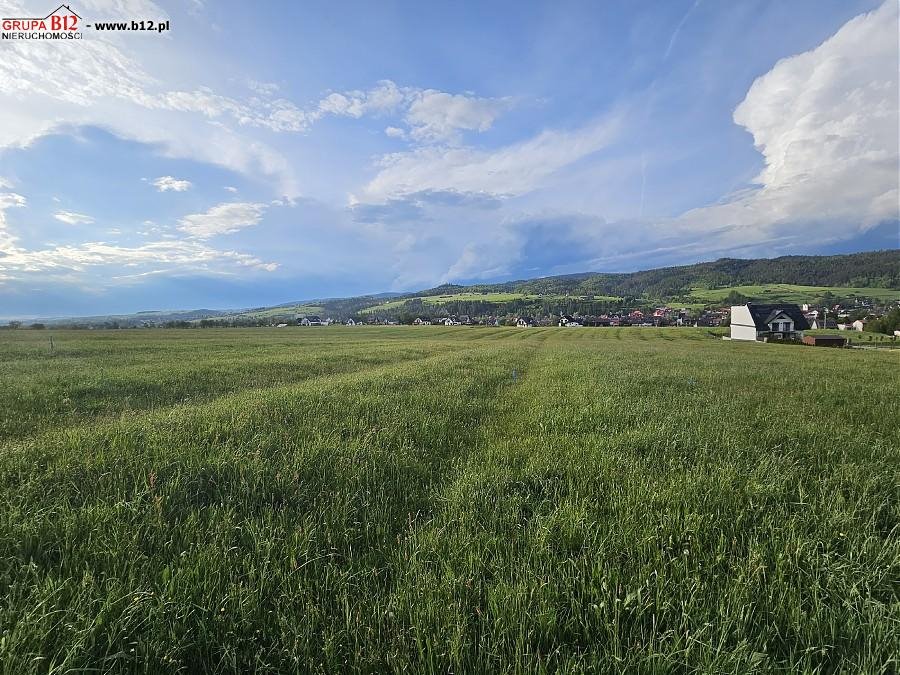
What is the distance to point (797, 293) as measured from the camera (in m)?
159

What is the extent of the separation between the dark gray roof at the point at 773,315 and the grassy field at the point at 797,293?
86726 mm

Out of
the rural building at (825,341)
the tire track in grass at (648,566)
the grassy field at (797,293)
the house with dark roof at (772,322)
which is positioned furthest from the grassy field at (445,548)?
the grassy field at (797,293)

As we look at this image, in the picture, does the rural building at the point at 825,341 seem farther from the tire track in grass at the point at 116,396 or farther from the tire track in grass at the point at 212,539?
the tire track in grass at the point at 212,539

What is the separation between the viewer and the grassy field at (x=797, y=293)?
148800 mm

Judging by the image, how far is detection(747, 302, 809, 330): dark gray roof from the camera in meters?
72.8

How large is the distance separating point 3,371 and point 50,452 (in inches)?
599

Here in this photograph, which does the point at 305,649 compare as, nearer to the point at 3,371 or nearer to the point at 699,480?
the point at 699,480

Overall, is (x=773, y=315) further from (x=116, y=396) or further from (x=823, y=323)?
(x=116, y=396)

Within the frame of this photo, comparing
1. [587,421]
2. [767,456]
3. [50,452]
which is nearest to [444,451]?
[587,421]

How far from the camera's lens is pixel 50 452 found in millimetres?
4434

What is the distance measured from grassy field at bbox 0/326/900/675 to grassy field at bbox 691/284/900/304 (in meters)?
184

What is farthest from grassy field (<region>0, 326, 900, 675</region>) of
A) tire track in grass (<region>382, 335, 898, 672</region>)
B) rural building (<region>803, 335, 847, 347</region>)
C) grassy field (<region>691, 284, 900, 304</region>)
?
grassy field (<region>691, 284, 900, 304</region>)

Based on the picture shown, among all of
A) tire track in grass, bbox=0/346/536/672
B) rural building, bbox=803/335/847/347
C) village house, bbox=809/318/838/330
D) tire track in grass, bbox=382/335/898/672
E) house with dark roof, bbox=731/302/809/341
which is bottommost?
village house, bbox=809/318/838/330

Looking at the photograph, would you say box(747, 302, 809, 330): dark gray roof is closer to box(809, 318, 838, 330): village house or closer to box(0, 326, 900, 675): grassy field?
box(809, 318, 838, 330): village house
